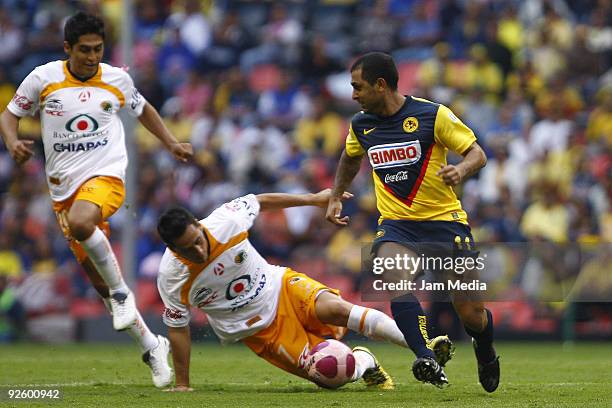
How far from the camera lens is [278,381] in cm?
1007

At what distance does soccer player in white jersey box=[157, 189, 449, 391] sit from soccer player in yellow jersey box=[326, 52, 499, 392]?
63cm

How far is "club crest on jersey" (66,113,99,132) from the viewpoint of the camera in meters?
9.43

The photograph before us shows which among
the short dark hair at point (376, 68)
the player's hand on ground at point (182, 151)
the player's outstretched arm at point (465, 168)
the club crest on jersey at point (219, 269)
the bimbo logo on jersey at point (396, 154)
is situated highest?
the short dark hair at point (376, 68)

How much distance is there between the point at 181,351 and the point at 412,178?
213 cm

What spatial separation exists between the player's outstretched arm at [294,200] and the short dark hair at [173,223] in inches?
43.7

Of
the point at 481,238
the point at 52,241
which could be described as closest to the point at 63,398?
the point at 481,238

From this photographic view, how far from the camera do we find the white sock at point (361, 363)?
28.8 ft

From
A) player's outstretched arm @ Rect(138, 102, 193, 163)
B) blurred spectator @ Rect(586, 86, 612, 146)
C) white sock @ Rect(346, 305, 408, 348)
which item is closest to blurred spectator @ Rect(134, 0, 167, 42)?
blurred spectator @ Rect(586, 86, 612, 146)

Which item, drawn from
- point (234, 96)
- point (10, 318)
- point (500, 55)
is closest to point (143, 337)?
point (10, 318)

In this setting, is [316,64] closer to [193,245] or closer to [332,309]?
[332,309]

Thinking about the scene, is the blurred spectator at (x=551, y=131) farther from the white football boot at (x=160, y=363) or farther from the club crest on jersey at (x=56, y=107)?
the club crest on jersey at (x=56, y=107)

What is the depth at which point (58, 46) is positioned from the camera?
21.5 m

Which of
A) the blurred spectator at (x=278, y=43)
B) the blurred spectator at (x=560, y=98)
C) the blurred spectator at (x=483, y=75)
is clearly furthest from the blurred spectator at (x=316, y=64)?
the blurred spectator at (x=560, y=98)

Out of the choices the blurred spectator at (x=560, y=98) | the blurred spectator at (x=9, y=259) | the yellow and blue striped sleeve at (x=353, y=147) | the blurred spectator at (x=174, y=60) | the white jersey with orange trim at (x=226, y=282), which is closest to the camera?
the white jersey with orange trim at (x=226, y=282)
